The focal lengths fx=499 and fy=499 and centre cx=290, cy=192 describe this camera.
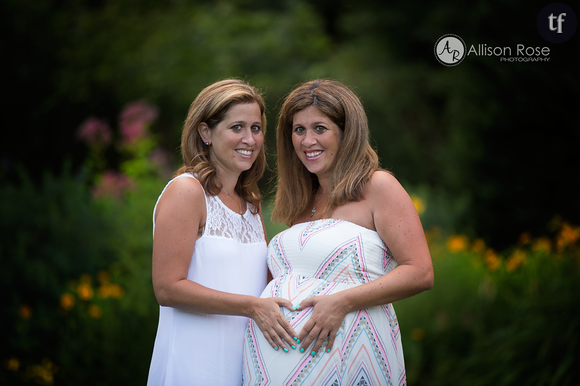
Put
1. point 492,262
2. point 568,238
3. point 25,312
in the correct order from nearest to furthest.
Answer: point 25,312
point 568,238
point 492,262

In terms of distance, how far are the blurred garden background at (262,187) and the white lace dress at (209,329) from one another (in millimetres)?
1191

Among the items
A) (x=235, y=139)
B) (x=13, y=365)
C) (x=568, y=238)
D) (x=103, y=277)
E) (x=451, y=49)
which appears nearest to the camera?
(x=235, y=139)

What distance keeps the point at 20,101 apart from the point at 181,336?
7145 mm

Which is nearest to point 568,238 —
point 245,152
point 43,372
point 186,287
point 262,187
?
point 245,152

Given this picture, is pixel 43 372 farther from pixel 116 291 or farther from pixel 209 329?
pixel 209 329

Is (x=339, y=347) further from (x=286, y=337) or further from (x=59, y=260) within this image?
(x=59, y=260)

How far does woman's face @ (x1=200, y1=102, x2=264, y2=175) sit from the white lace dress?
25 cm

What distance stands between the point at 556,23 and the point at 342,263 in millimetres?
5207

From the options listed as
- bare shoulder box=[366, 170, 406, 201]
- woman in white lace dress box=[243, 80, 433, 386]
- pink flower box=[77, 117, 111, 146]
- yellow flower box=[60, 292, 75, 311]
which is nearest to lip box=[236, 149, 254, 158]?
woman in white lace dress box=[243, 80, 433, 386]

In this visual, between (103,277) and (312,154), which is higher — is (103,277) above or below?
below

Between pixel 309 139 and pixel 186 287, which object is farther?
pixel 309 139

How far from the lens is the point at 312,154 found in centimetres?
290

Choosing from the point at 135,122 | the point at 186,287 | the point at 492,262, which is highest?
the point at 135,122

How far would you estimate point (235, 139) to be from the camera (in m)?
2.84
